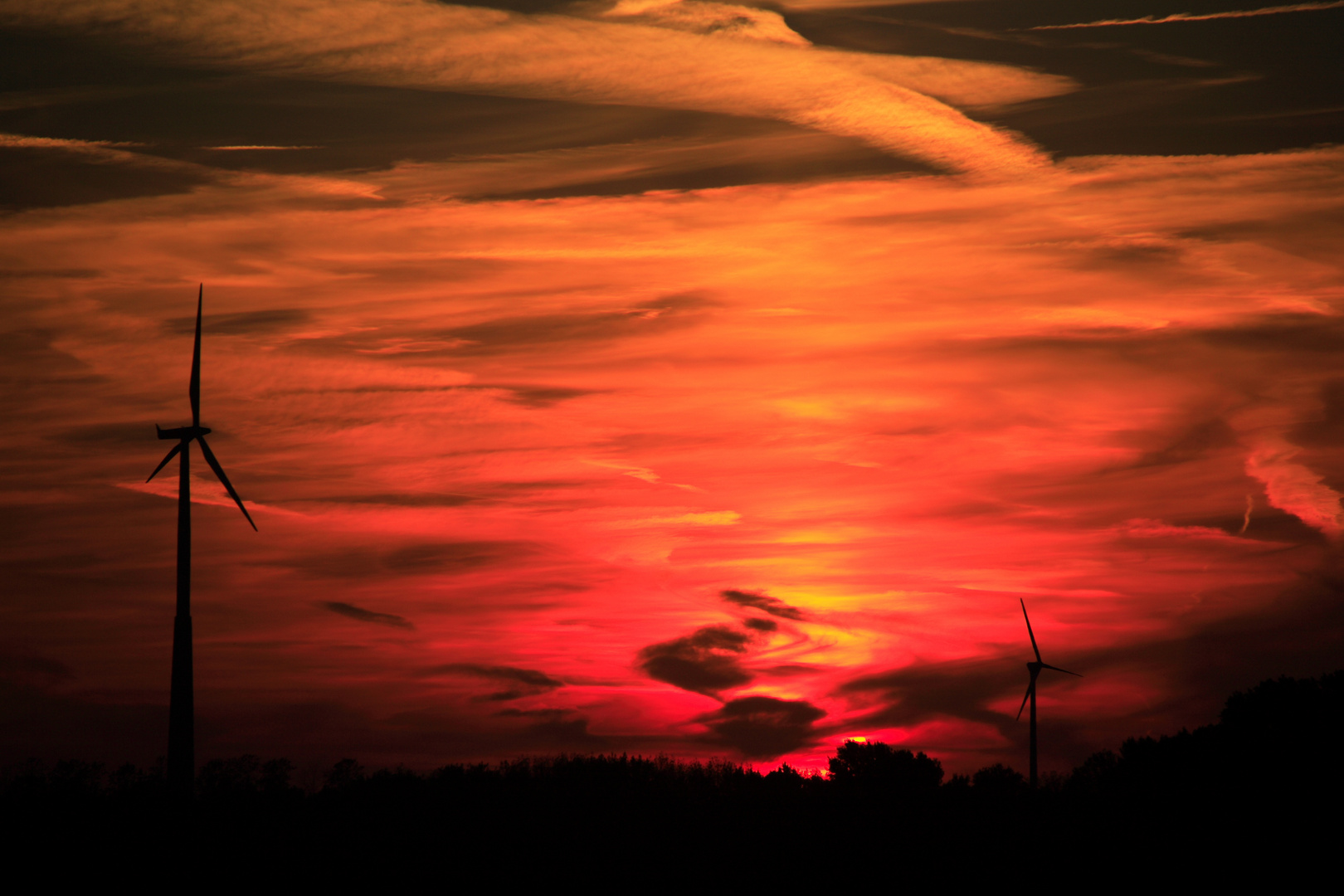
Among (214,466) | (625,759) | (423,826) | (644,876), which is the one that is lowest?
(625,759)

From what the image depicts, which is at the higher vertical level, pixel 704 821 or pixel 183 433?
pixel 183 433

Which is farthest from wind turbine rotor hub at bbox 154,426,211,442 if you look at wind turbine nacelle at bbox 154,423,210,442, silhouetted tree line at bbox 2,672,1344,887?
silhouetted tree line at bbox 2,672,1344,887

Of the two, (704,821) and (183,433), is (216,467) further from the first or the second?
(704,821)

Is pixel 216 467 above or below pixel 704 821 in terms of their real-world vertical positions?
above

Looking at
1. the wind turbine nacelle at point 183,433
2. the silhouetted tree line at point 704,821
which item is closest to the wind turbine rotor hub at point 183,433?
the wind turbine nacelle at point 183,433

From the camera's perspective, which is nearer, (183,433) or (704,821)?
(183,433)

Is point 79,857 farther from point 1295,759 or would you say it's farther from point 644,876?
point 1295,759

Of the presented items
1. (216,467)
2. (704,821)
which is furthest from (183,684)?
(704,821)

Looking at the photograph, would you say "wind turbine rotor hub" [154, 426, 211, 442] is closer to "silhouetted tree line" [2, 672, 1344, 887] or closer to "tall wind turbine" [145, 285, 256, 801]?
"tall wind turbine" [145, 285, 256, 801]

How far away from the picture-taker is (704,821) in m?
94.8

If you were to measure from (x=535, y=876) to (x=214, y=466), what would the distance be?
30.7 m

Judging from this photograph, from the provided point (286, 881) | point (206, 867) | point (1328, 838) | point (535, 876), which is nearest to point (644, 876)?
point (535, 876)

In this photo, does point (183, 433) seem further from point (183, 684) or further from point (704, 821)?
point (704, 821)

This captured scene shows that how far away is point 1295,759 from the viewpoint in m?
127
